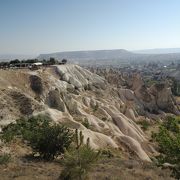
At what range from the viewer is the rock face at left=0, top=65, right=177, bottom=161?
25.7 meters

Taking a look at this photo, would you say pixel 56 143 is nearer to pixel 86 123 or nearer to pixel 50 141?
pixel 50 141

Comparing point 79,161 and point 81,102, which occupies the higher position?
point 79,161

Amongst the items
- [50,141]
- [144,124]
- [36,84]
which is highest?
[36,84]

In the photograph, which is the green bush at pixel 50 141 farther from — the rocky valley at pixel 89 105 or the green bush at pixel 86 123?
the green bush at pixel 86 123

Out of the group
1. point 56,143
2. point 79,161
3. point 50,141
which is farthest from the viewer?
point 56,143

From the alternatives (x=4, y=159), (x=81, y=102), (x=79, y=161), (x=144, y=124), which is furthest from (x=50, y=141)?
(x=144, y=124)

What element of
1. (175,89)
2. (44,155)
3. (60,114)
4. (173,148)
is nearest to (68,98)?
(60,114)

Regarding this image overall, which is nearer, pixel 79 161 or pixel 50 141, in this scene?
pixel 79 161

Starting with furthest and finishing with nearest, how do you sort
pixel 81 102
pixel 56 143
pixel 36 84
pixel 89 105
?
pixel 89 105
pixel 81 102
pixel 36 84
pixel 56 143

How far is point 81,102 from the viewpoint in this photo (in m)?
37.7

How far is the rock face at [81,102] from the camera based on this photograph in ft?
84.4

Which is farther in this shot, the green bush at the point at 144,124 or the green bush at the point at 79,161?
the green bush at the point at 144,124

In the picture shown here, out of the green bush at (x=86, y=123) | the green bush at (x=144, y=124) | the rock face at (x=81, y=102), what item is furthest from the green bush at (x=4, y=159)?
the green bush at (x=144, y=124)

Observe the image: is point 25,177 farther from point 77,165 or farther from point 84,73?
point 84,73
